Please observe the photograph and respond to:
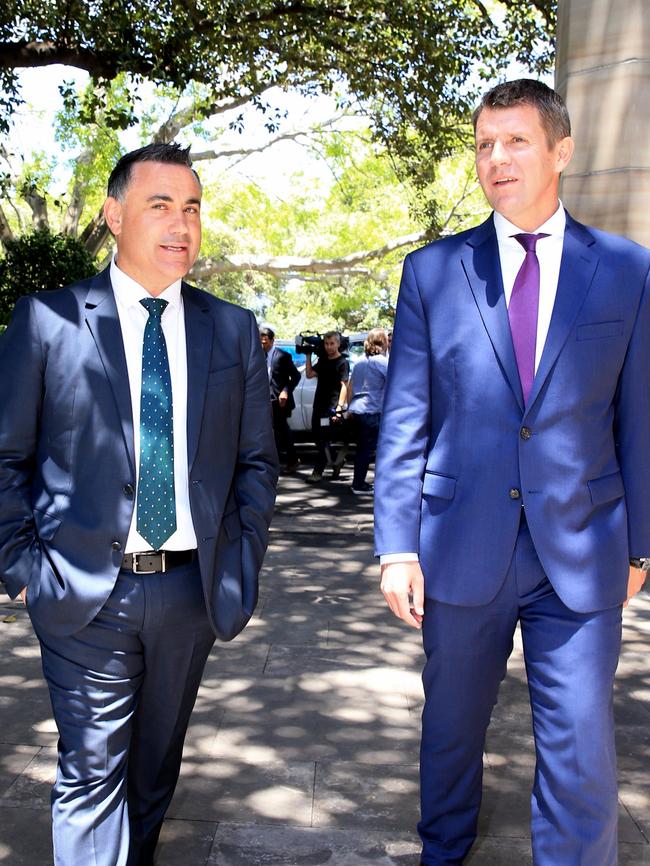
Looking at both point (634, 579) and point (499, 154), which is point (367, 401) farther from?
point (499, 154)

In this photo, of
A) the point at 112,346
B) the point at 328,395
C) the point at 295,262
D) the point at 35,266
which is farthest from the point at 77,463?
the point at 295,262

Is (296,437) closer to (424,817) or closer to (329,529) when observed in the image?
(329,529)

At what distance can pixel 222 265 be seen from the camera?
2788cm

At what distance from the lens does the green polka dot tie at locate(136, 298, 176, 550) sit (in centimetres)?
290

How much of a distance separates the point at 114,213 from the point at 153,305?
29 cm

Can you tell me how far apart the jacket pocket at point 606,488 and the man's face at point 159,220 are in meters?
1.27

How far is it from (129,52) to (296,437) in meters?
8.13

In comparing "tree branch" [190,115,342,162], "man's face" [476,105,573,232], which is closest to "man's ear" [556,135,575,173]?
"man's face" [476,105,573,232]

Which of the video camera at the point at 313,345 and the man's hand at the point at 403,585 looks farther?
the video camera at the point at 313,345

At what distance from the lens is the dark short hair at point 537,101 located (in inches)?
113

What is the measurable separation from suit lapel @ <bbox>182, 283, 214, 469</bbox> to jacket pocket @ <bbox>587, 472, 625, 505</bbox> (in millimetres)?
1083

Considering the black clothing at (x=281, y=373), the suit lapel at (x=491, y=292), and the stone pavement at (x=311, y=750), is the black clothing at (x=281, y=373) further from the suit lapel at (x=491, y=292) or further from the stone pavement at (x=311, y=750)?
the suit lapel at (x=491, y=292)

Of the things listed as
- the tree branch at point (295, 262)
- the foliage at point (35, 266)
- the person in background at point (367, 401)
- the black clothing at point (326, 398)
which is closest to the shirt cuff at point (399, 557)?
the person in background at point (367, 401)

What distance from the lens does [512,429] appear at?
2.88m
